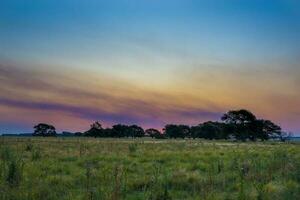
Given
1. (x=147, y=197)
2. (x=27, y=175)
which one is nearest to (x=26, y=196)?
(x=147, y=197)

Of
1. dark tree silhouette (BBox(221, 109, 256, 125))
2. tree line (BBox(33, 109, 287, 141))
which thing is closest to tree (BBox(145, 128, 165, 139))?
tree line (BBox(33, 109, 287, 141))

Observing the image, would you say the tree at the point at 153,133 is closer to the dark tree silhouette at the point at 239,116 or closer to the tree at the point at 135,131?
the tree at the point at 135,131

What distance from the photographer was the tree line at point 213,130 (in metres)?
110

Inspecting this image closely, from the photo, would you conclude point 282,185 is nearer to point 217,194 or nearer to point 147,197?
point 217,194

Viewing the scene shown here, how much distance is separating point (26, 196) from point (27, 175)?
4.19m

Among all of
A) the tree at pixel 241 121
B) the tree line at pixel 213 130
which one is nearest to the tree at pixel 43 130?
the tree line at pixel 213 130

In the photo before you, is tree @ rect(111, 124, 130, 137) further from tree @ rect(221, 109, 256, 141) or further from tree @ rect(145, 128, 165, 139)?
tree @ rect(221, 109, 256, 141)

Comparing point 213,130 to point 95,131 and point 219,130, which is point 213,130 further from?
point 95,131

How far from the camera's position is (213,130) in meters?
136

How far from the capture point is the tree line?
4338 inches

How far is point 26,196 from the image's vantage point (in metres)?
9.09

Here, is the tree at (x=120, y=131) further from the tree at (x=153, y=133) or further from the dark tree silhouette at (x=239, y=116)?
the dark tree silhouette at (x=239, y=116)

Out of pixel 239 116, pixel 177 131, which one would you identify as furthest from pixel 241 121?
pixel 177 131

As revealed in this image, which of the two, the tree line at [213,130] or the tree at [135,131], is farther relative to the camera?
the tree at [135,131]
